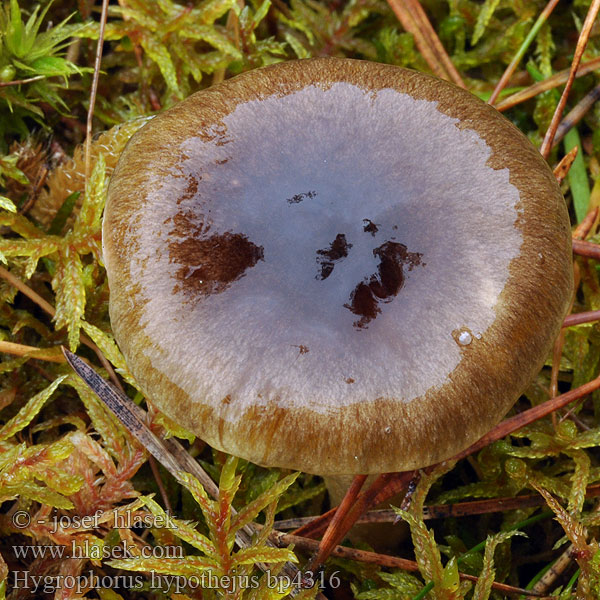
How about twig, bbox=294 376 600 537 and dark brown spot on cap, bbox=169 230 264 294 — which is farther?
twig, bbox=294 376 600 537

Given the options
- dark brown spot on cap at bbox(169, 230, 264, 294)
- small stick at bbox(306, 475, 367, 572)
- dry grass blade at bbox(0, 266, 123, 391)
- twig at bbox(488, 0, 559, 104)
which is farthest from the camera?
twig at bbox(488, 0, 559, 104)

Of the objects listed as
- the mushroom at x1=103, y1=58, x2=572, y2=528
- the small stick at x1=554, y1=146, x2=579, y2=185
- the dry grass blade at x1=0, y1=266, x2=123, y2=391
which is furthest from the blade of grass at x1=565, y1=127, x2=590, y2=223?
the dry grass blade at x1=0, y1=266, x2=123, y2=391

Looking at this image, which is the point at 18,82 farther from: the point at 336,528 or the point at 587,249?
the point at 587,249

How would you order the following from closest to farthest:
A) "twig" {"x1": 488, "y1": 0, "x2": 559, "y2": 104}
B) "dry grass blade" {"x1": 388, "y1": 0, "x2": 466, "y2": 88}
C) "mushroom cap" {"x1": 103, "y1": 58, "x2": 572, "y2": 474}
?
"mushroom cap" {"x1": 103, "y1": 58, "x2": 572, "y2": 474} < "twig" {"x1": 488, "y1": 0, "x2": 559, "y2": 104} < "dry grass blade" {"x1": 388, "y1": 0, "x2": 466, "y2": 88}

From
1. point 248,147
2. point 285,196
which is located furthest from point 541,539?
point 248,147

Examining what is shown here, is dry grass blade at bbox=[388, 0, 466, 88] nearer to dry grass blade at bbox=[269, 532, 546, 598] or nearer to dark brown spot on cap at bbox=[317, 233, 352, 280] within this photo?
dark brown spot on cap at bbox=[317, 233, 352, 280]

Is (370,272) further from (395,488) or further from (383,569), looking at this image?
(383,569)
